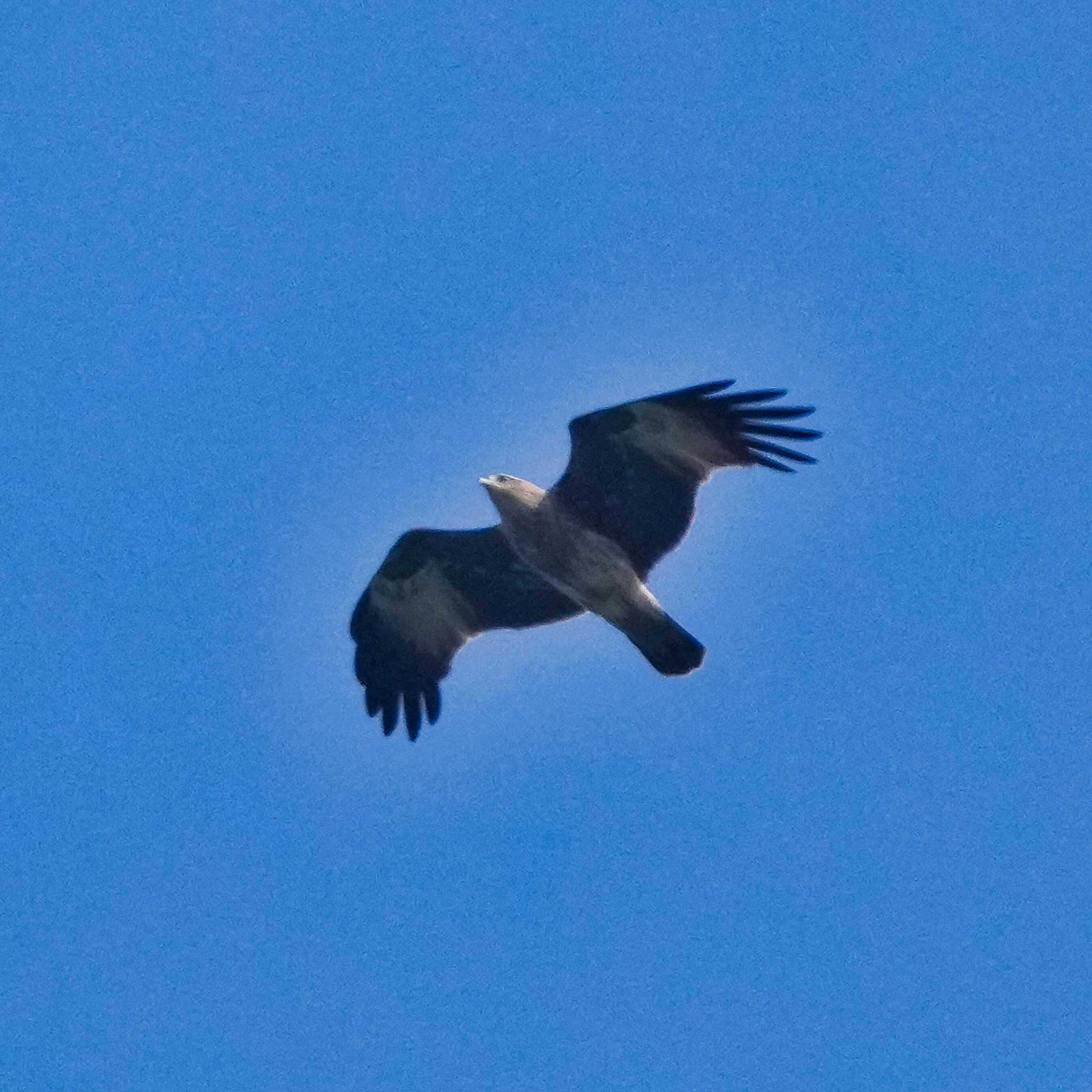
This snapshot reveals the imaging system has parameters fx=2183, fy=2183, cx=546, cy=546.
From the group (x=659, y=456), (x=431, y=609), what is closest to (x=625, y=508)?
(x=659, y=456)

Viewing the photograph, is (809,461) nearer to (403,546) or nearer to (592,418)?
(592,418)

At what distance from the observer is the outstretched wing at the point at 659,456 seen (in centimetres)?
1419

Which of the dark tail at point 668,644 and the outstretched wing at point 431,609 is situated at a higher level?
the outstretched wing at point 431,609

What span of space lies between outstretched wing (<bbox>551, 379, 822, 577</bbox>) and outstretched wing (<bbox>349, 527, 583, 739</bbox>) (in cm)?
87

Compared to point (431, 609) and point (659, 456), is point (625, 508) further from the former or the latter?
point (431, 609)

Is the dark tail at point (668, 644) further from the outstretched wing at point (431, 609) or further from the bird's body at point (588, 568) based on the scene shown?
the outstretched wing at point (431, 609)

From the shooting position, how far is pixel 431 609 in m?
15.6

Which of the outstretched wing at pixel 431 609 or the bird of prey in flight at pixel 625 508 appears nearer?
the bird of prey in flight at pixel 625 508

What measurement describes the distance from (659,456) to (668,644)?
4.10ft

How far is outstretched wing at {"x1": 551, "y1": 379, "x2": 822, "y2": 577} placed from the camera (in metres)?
14.2

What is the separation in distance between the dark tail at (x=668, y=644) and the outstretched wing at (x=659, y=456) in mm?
366

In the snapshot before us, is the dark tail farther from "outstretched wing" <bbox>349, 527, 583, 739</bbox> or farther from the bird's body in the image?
"outstretched wing" <bbox>349, 527, 583, 739</bbox>

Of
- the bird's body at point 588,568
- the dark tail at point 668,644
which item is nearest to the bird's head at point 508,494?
the bird's body at point 588,568

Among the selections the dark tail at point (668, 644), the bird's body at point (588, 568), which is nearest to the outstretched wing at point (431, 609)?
the bird's body at point (588, 568)
